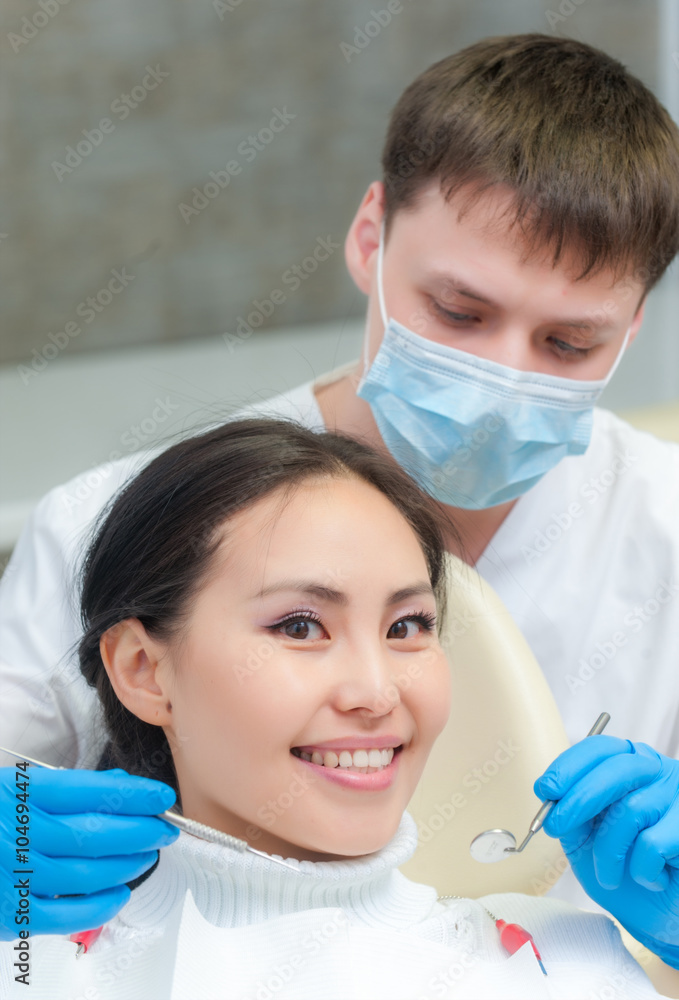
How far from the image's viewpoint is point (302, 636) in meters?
1.17

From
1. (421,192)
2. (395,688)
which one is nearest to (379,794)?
(395,688)

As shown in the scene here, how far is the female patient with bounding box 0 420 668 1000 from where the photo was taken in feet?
3.59

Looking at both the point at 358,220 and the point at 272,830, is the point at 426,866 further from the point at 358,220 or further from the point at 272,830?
the point at 358,220

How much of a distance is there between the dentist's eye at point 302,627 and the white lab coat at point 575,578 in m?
0.53

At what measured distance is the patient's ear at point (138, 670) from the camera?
48.4 inches

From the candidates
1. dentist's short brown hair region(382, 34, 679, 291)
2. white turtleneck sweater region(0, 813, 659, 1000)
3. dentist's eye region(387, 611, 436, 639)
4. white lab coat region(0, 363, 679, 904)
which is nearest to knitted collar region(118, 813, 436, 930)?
white turtleneck sweater region(0, 813, 659, 1000)

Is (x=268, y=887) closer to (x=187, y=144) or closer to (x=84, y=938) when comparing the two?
(x=84, y=938)

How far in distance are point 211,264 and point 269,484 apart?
2.41 meters

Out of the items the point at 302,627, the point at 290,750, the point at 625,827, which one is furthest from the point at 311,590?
the point at 625,827

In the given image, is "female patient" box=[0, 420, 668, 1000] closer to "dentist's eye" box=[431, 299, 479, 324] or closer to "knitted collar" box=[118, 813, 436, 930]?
"knitted collar" box=[118, 813, 436, 930]

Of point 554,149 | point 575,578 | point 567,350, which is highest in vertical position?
point 554,149

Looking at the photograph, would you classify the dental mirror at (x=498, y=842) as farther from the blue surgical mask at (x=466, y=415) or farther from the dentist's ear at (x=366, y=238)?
the dentist's ear at (x=366, y=238)

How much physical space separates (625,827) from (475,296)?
74cm

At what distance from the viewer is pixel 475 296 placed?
1.51 meters
